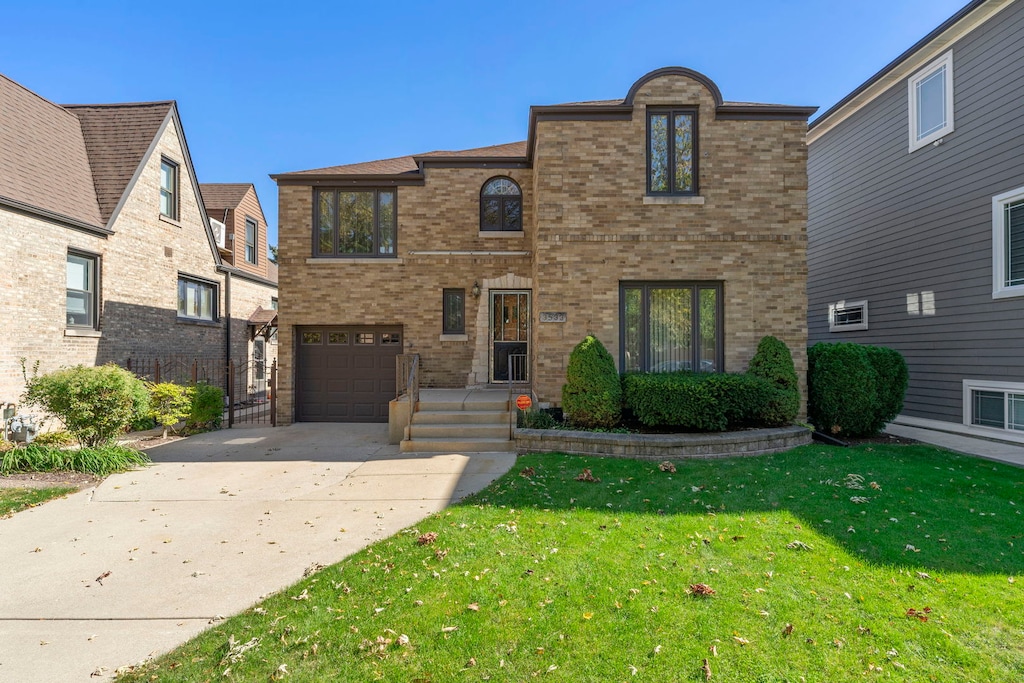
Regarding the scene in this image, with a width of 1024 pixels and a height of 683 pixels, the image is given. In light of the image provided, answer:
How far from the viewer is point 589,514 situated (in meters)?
5.12

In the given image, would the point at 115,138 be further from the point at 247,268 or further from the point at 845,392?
the point at 845,392

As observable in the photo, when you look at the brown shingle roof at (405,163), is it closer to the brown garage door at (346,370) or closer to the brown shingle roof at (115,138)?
the brown garage door at (346,370)

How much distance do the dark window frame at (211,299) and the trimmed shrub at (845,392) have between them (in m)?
16.5

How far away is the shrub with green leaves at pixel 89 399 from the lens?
7.56 meters

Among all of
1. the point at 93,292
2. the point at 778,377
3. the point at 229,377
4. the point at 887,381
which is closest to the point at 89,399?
the point at 229,377

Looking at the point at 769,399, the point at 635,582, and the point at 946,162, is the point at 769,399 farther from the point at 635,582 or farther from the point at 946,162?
the point at 946,162

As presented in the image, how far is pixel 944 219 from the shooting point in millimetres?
10352

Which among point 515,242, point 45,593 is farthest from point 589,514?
point 515,242

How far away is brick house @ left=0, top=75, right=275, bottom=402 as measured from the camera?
9745 millimetres

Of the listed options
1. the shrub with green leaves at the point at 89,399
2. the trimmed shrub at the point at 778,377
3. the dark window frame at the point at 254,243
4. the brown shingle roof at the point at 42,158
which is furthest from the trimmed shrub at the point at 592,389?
the dark window frame at the point at 254,243

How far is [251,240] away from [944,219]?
72.3ft

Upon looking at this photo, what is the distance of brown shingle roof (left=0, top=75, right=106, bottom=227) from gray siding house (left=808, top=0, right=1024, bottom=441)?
1925cm

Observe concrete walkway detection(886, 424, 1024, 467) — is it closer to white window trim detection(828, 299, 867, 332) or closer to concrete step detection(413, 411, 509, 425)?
white window trim detection(828, 299, 867, 332)

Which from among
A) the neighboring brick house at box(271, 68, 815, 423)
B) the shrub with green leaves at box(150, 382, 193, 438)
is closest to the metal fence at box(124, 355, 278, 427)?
the shrub with green leaves at box(150, 382, 193, 438)
